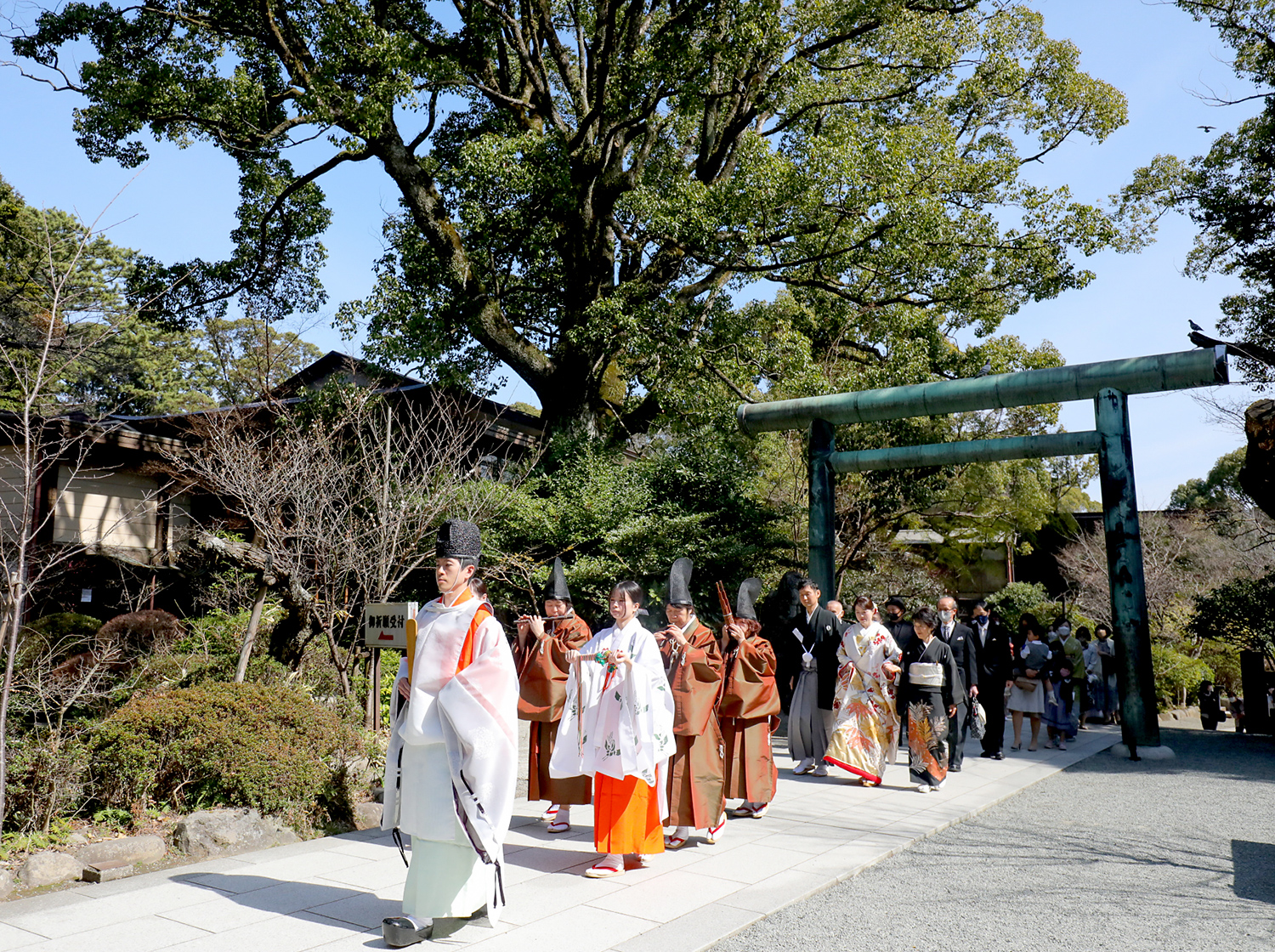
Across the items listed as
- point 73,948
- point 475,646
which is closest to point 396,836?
point 475,646

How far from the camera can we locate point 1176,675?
656 inches

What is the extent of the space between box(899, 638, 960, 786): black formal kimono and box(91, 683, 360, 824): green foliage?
5.04m

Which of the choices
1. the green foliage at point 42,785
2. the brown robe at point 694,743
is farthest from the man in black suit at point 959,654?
the green foliage at point 42,785

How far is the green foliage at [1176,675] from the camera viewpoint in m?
16.6

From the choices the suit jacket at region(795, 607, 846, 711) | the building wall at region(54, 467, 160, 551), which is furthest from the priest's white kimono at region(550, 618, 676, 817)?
the building wall at region(54, 467, 160, 551)

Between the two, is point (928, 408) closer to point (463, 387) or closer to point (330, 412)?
point (463, 387)

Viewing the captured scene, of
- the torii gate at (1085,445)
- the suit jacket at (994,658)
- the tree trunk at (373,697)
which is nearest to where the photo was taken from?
the tree trunk at (373,697)

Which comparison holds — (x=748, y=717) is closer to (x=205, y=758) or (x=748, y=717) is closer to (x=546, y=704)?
(x=546, y=704)

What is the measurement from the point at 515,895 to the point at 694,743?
1.59 meters

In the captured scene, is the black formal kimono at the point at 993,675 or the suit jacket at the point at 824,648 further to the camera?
the black formal kimono at the point at 993,675

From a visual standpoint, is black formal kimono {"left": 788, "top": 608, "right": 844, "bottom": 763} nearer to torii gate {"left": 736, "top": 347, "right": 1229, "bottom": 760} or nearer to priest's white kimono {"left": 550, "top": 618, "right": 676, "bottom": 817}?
torii gate {"left": 736, "top": 347, "right": 1229, "bottom": 760}

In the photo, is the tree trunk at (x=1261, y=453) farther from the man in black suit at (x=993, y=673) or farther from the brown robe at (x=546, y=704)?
the brown robe at (x=546, y=704)

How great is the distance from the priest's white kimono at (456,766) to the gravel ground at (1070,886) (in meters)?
1.20

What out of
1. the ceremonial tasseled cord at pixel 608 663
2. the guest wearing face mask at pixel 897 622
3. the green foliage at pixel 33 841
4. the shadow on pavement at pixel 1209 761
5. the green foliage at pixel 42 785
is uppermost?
the guest wearing face mask at pixel 897 622
